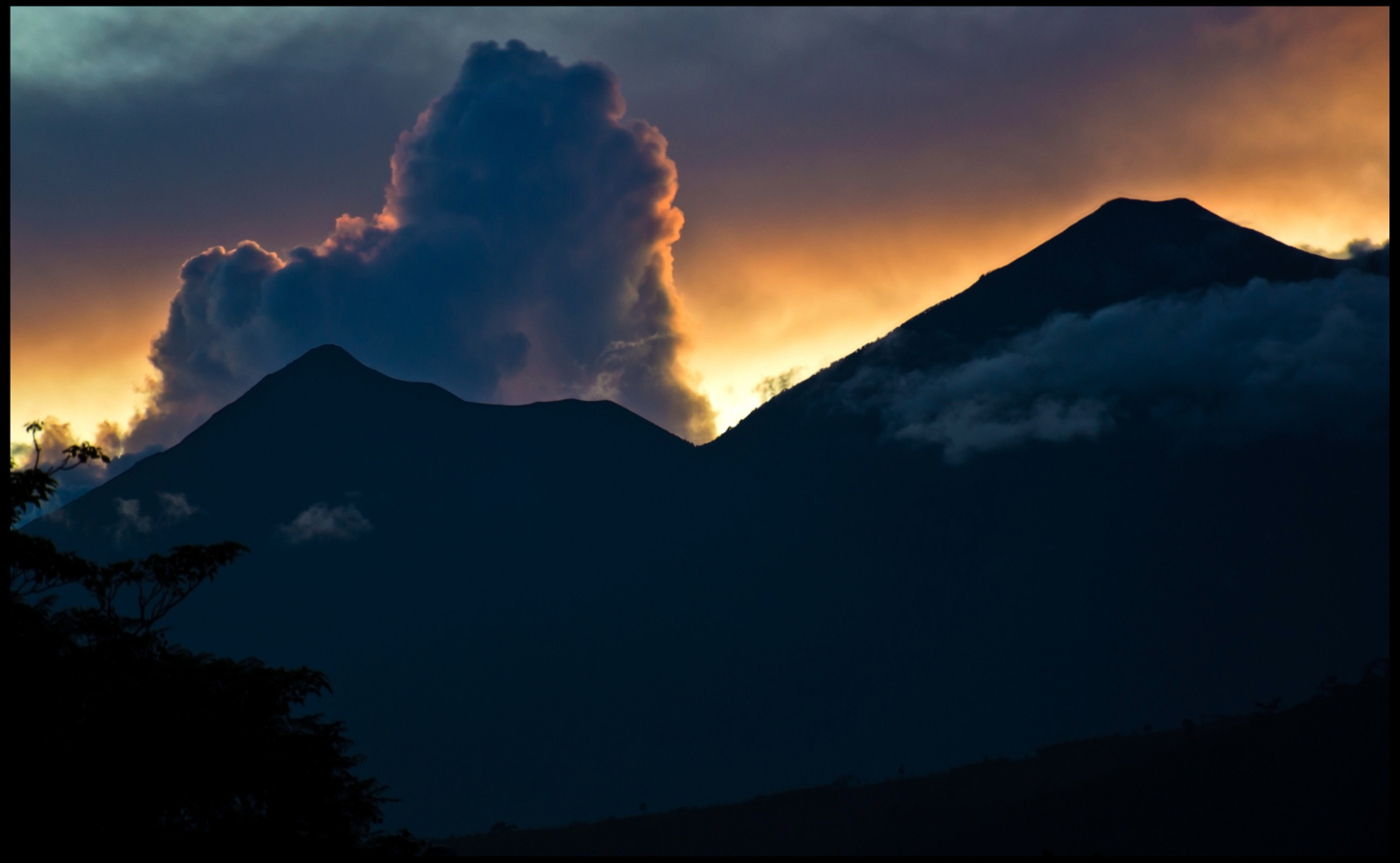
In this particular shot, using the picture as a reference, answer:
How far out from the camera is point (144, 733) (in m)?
20.7

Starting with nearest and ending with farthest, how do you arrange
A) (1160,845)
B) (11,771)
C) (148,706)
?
(11,771), (148,706), (1160,845)

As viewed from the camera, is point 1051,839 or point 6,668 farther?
point 1051,839

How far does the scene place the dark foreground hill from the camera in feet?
347

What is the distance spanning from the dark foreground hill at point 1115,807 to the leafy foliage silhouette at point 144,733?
9935cm

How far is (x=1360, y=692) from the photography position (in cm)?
12512

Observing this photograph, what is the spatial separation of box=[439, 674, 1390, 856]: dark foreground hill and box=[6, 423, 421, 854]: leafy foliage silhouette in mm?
99352

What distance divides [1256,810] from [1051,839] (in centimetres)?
2109

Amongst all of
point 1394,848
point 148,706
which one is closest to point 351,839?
point 148,706

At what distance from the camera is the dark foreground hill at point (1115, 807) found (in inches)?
4168

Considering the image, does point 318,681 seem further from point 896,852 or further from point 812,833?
point 812,833

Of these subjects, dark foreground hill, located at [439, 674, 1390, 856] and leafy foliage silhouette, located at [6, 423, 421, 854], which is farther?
dark foreground hill, located at [439, 674, 1390, 856]

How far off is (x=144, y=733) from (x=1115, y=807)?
113212mm

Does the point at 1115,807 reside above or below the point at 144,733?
below

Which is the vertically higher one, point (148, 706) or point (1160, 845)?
point (148, 706)
